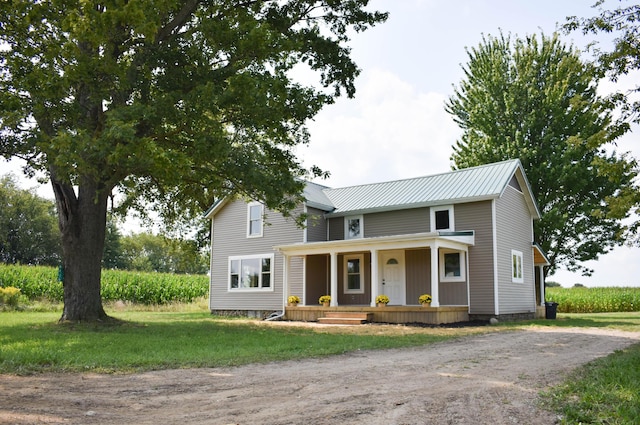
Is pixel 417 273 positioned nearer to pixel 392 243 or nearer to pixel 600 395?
pixel 392 243

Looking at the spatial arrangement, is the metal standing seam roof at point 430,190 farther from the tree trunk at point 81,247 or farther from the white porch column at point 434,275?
the tree trunk at point 81,247

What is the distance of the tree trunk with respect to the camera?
14.9 meters

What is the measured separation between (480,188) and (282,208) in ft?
26.8

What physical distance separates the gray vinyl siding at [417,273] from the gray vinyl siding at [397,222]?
940mm

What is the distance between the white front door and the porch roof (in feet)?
6.71

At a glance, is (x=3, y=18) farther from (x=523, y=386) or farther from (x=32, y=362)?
(x=523, y=386)

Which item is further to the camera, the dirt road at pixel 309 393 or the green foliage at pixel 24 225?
the green foliage at pixel 24 225

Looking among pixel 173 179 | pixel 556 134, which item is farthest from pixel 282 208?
pixel 556 134

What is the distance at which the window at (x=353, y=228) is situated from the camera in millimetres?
23031

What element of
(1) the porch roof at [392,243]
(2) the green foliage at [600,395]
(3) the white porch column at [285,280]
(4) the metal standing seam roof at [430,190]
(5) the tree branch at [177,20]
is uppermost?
(5) the tree branch at [177,20]

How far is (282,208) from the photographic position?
16.8 m

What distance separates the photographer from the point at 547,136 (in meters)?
27.7

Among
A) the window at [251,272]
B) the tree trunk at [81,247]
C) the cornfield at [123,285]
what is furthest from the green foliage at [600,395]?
the cornfield at [123,285]

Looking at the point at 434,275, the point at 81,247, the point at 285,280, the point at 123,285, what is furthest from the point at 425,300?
the point at 123,285
